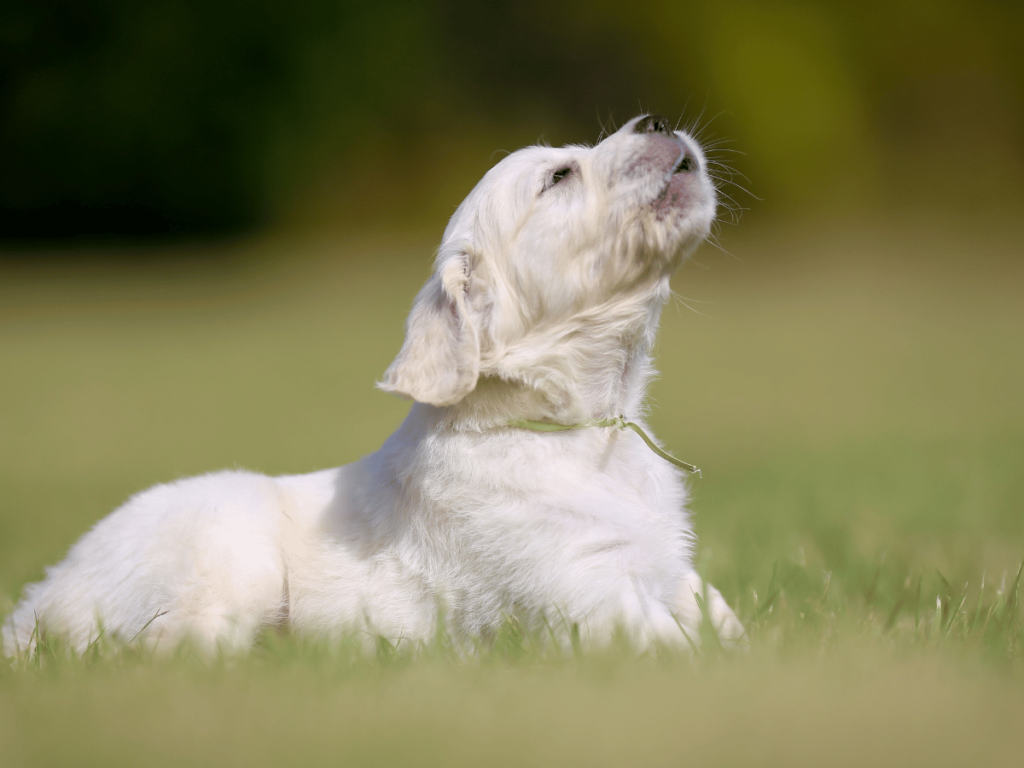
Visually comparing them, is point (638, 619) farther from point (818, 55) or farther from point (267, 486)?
point (818, 55)

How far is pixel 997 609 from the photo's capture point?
300 centimetres

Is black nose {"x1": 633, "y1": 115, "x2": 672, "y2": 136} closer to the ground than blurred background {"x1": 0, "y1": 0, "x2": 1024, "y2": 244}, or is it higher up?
closer to the ground

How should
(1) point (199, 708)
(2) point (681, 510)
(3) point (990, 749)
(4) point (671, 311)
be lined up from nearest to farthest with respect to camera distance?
(3) point (990, 749), (1) point (199, 708), (2) point (681, 510), (4) point (671, 311)

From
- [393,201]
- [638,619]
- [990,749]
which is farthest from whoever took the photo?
[393,201]

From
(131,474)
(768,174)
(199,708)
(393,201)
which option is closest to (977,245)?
(768,174)

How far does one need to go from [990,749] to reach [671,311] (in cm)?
1403

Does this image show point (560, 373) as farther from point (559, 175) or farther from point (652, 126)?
point (652, 126)

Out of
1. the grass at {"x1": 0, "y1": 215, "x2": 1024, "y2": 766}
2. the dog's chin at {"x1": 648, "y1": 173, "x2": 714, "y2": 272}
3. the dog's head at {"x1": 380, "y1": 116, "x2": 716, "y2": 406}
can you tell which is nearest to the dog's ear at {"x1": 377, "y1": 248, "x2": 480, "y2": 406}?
the dog's head at {"x1": 380, "y1": 116, "x2": 716, "y2": 406}

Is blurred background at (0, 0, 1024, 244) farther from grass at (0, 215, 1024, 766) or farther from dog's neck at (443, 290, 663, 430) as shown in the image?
dog's neck at (443, 290, 663, 430)

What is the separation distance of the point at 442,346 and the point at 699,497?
3.32 meters

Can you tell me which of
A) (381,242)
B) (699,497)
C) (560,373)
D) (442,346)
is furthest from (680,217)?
(381,242)

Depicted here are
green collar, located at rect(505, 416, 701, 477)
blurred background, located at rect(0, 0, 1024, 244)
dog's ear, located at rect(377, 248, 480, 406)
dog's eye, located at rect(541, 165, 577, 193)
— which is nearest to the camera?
dog's ear, located at rect(377, 248, 480, 406)

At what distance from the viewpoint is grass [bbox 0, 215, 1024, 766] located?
2.04 metres

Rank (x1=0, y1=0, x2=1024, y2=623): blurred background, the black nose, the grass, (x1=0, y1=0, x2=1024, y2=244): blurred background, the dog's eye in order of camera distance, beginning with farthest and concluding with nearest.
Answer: (x1=0, y1=0, x2=1024, y2=244): blurred background → (x1=0, y1=0, x2=1024, y2=623): blurred background → the black nose → the dog's eye → the grass
